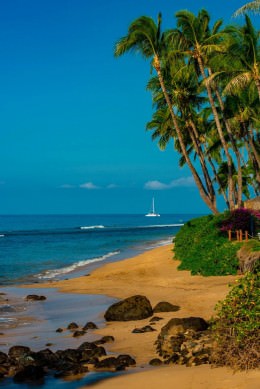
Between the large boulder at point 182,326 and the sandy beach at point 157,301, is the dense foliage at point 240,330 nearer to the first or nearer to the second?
the sandy beach at point 157,301

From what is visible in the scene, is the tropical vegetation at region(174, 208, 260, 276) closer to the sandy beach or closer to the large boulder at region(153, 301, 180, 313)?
the sandy beach

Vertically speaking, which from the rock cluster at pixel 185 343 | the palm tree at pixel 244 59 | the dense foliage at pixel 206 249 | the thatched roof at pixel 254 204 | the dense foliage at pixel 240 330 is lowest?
the rock cluster at pixel 185 343

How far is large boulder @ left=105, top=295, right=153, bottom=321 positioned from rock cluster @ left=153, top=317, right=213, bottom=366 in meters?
2.71

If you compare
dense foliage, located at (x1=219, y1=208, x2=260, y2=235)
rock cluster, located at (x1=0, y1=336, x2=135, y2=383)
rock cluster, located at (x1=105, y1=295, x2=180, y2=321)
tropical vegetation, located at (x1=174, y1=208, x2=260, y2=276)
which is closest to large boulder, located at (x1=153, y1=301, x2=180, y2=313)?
rock cluster, located at (x1=105, y1=295, x2=180, y2=321)

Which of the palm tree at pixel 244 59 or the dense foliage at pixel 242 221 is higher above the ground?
the palm tree at pixel 244 59

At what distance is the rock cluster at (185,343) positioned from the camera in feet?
27.4

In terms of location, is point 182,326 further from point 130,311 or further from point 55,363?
point 130,311

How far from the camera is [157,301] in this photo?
1577 centimetres

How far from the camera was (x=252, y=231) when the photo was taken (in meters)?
24.0

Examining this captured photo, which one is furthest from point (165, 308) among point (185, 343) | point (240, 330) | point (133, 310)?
point (240, 330)

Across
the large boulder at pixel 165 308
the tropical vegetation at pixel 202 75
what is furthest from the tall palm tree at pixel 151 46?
the large boulder at pixel 165 308

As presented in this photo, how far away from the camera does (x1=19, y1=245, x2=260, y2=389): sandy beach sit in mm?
7230

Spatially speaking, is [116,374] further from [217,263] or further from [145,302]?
[217,263]

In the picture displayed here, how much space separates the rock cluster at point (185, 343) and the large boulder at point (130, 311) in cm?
271
